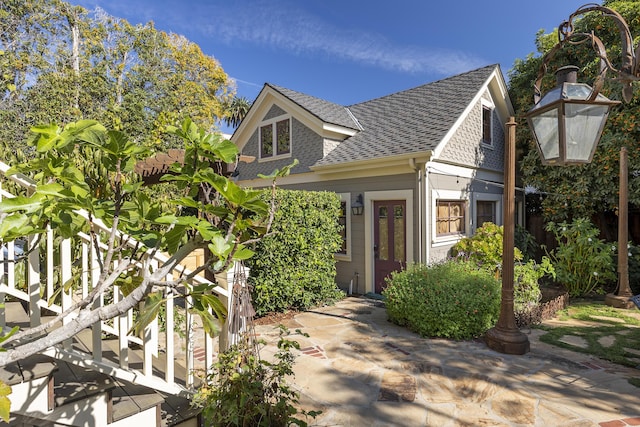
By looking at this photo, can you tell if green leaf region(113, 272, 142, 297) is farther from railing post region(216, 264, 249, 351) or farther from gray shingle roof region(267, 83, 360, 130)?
gray shingle roof region(267, 83, 360, 130)

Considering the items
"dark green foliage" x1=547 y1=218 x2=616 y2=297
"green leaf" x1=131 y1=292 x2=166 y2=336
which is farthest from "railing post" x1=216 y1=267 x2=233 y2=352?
"dark green foliage" x1=547 y1=218 x2=616 y2=297

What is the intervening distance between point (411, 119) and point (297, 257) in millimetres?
5241

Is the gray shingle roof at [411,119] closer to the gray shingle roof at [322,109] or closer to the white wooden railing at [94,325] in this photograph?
the gray shingle roof at [322,109]

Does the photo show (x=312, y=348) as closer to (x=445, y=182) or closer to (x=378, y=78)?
(x=445, y=182)

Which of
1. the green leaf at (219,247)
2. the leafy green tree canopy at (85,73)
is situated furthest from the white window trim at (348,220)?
the leafy green tree canopy at (85,73)

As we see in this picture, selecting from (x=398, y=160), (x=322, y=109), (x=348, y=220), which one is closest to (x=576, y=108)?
Answer: (x=398, y=160)

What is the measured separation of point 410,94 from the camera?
10398 mm

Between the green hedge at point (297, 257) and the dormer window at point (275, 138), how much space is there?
3.54 m

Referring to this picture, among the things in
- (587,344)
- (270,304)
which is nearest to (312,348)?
(270,304)

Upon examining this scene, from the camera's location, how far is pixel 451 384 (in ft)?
11.6

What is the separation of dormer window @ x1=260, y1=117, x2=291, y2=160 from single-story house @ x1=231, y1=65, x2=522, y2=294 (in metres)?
0.03

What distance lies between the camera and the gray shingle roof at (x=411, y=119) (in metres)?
7.64

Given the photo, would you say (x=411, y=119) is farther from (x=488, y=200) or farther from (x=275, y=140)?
(x=275, y=140)

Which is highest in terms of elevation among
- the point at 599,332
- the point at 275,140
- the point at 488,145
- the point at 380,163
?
the point at 275,140
